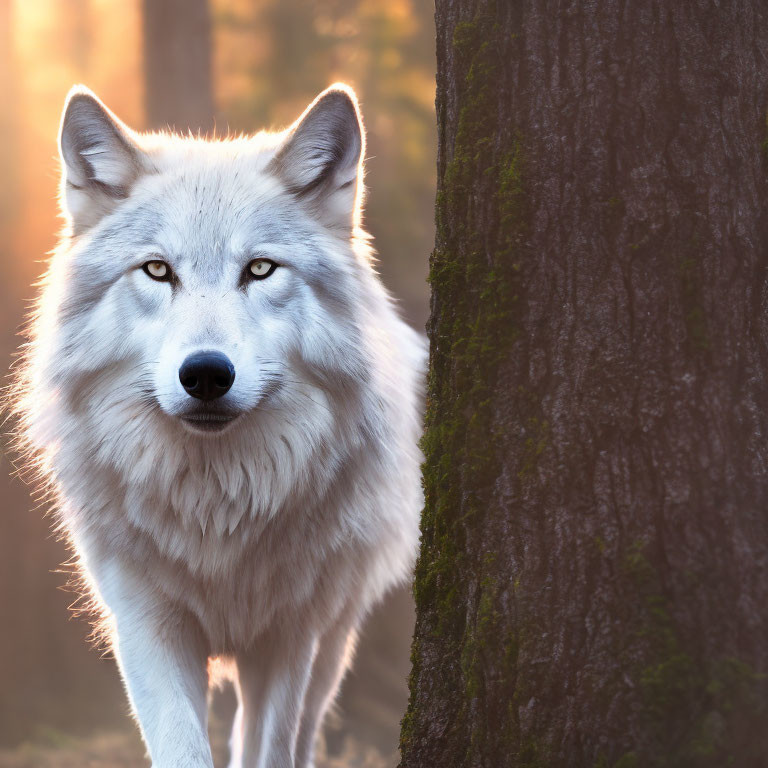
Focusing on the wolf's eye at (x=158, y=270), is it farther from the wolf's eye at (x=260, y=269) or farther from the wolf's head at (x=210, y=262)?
the wolf's eye at (x=260, y=269)

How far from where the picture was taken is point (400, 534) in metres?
3.78

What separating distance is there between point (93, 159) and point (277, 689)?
2.02 m

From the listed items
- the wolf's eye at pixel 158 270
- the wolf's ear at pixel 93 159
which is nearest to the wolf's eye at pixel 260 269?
the wolf's eye at pixel 158 270

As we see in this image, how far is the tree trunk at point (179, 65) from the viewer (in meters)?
7.73

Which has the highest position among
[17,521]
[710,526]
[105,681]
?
[710,526]

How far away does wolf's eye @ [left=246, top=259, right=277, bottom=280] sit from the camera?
297 centimetres

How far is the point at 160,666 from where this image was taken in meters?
2.95

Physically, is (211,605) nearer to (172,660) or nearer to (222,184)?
(172,660)

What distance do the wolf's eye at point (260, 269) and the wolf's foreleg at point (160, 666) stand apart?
110cm

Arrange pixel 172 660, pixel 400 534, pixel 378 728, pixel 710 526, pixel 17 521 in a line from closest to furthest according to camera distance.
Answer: pixel 710 526 < pixel 172 660 < pixel 400 534 < pixel 378 728 < pixel 17 521

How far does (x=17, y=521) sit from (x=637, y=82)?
374 inches

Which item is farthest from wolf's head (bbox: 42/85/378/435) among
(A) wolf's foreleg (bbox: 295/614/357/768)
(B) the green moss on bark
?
(A) wolf's foreleg (bbox: 295/614/357/768)

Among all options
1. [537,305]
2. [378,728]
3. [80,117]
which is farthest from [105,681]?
[537,305]

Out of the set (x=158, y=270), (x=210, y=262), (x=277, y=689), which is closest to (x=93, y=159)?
(x=158, y=270)
